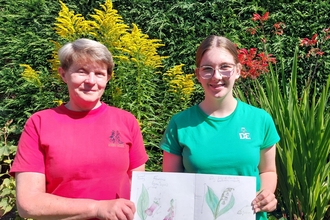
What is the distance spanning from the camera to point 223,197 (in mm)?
1909

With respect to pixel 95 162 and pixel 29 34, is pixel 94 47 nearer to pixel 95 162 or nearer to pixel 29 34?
pixel 95 162

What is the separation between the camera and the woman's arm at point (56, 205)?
1.73 m

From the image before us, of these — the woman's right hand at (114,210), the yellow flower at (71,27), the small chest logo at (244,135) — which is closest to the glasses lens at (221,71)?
the small chest logo at (244,135)

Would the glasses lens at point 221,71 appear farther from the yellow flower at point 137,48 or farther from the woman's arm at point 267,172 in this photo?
the yellow flower at point 137,48

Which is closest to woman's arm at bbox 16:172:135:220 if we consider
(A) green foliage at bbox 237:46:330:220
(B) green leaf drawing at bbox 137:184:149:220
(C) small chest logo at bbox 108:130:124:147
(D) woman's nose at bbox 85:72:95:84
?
(B) green leaf drawing at bbox 137:184:149:220

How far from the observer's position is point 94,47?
6.23 feet

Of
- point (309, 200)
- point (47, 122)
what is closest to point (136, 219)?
point (47, 122)

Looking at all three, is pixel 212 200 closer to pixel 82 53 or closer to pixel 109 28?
pixel 82 53

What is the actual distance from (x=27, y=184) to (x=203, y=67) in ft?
3.30

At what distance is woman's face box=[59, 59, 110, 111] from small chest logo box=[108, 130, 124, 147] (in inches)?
7.0

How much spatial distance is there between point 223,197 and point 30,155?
917 mm

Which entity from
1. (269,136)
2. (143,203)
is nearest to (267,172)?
(269,136)

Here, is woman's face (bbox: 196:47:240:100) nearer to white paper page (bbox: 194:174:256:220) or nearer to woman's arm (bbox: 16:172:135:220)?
white paper page (bbox: 194:174:256:220)

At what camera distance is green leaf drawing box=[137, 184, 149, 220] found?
6.20ft
